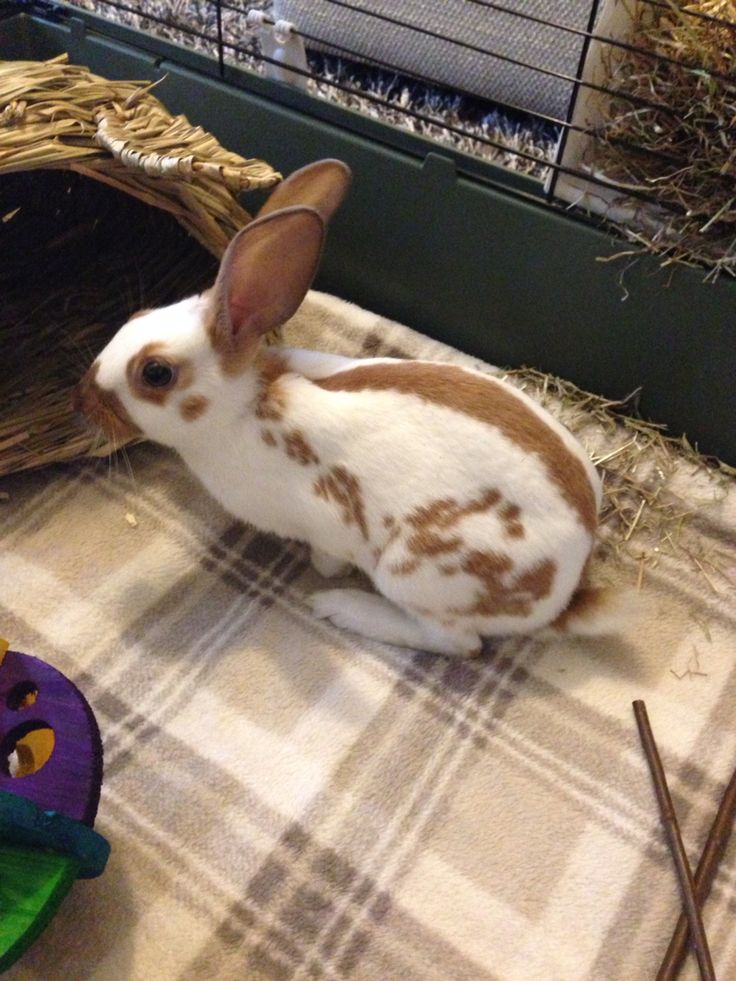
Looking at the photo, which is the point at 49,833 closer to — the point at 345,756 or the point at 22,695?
the point at 22,695

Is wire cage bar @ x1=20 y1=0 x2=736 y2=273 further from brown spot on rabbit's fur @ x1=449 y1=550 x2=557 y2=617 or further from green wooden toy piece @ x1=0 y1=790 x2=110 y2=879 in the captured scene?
green wooden toy piece @ x1=0 y1=790 x2=110 y2=879

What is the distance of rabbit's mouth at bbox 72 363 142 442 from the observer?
54.2 inches

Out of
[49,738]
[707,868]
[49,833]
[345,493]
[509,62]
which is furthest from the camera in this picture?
[509,62]

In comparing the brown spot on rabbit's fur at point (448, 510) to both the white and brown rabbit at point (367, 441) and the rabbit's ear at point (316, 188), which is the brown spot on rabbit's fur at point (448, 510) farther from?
the rabbit's ear at point (316, 188)

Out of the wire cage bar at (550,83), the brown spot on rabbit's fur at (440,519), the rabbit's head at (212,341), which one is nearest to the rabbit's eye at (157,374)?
the rabbit's head at (212,341)

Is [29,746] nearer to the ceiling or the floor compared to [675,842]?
nearer to the ceiling

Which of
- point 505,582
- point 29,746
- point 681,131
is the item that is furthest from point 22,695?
point 681,131

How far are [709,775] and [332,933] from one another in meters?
0.60

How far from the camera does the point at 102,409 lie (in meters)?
1.38

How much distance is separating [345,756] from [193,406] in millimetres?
571

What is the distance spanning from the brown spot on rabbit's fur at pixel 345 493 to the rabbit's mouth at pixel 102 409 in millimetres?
297

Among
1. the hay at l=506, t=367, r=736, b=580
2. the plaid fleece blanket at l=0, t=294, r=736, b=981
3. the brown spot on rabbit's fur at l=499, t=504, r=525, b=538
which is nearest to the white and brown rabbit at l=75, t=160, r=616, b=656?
the brown spot on rabbit's fur at l=499, t=504, r=525, b=538

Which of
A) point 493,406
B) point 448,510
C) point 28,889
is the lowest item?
point 28,889

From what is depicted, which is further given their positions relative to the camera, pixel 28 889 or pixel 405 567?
pixel 405 567
